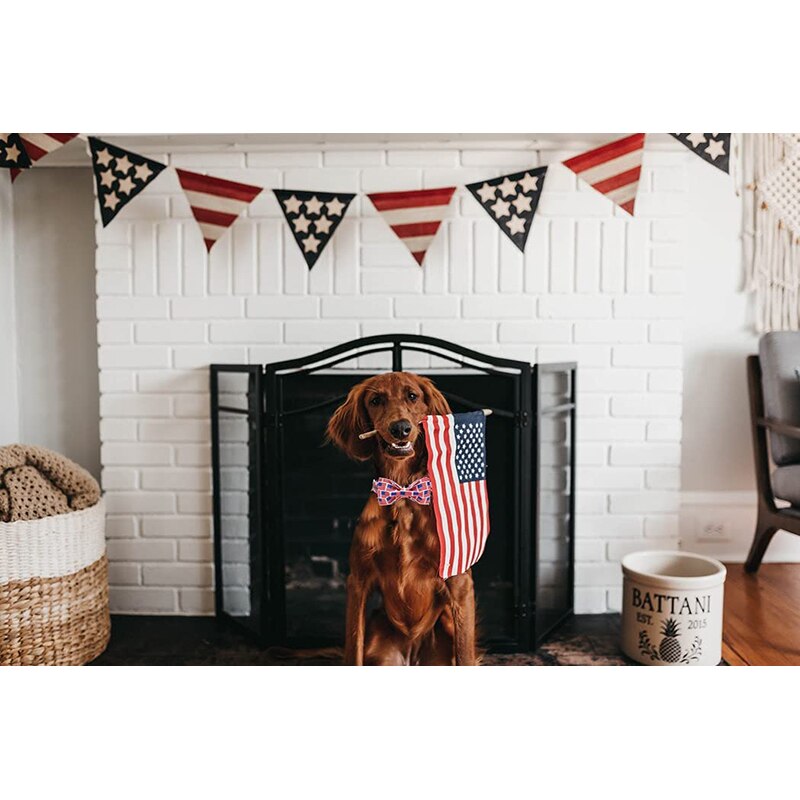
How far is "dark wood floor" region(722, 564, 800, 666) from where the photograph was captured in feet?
5.89

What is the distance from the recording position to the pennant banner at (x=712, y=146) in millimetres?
1604

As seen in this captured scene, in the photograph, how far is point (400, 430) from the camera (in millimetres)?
1426

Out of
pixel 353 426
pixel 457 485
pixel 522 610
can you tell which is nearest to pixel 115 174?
pixel 353 426

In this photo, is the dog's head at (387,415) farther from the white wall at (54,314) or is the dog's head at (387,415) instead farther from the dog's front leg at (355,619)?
the white wall at (54,314)

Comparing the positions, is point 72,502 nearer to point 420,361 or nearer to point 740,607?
point 420,361

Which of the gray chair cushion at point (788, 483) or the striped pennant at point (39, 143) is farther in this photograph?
the gray chair cushion at point (788, 483)

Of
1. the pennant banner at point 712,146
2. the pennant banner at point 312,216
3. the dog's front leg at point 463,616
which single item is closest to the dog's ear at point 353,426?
the dog's front leg at point 463,616

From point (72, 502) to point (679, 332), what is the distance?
1797 millimetres

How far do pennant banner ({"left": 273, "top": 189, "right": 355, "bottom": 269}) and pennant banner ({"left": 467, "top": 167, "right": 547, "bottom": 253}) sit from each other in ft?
1.25

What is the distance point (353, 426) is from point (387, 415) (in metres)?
0.11

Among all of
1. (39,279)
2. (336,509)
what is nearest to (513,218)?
(336,509)

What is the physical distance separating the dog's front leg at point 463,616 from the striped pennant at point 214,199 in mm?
1147

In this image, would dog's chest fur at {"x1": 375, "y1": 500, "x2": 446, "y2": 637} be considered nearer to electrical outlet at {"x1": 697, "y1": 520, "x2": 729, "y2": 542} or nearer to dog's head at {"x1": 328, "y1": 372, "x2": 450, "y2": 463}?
dog's head at {"x1": 328, "y1": 372, "x2": 450, "y2": 463}

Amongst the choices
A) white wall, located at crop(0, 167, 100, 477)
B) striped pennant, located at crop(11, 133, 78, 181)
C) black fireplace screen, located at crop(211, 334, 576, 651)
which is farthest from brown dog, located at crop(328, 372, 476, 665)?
white wall, located at crop(0, 167, 100, 477)
